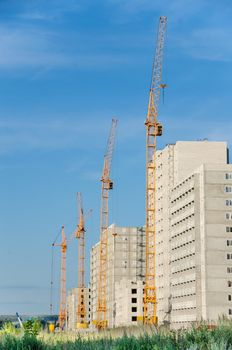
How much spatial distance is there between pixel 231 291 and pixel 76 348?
163 m

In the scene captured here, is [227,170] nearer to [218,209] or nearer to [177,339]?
[218,209]

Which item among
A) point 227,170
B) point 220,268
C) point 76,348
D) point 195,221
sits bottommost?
point 76,348

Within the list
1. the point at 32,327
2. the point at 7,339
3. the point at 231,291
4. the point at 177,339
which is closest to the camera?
the point at 177,339

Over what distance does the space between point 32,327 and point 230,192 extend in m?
155

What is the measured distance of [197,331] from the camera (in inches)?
1003

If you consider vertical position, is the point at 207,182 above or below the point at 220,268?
above

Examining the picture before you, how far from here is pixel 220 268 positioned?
186750 mm

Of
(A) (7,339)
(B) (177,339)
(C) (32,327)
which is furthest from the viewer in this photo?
(C) (32,327)

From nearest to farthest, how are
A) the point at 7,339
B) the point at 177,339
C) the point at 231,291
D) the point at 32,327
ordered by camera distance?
the point at 177,339
the point at 7,339
the point at 32,327
the point at 231,291

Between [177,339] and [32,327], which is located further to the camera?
[32,327]

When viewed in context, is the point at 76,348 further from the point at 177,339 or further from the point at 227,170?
the point at 227,170

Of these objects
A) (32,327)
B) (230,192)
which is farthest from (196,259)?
(32,327)

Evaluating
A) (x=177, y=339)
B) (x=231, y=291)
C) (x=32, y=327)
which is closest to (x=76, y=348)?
(x=177, y=339)

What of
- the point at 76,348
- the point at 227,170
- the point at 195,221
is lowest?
the point at 76,348
